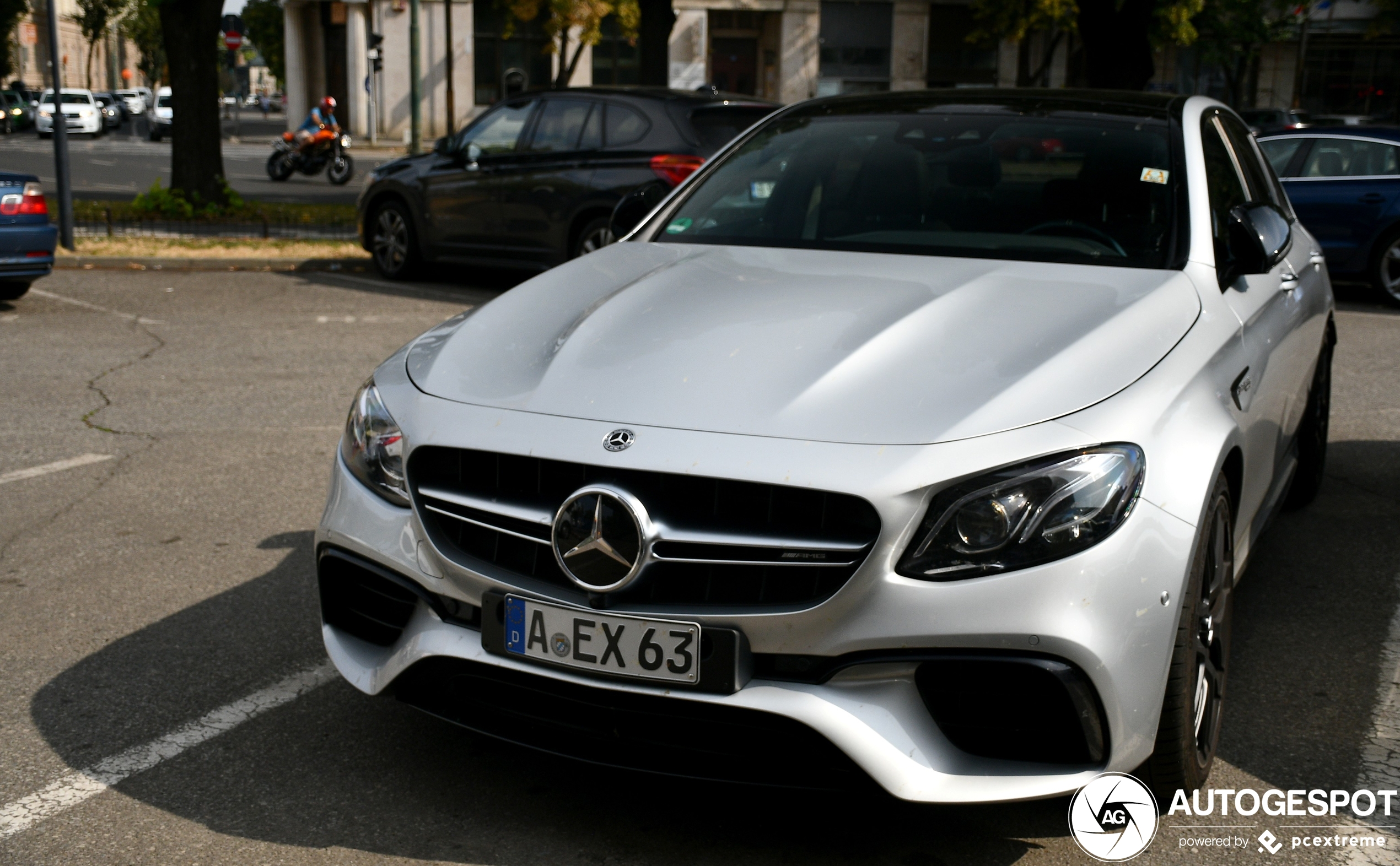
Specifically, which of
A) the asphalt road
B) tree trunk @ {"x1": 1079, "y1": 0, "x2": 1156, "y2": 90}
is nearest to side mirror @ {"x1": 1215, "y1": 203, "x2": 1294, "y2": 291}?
tree trunk @ {"x1": 1079, "y1": 0, "x2": 1156, "y2": 90}

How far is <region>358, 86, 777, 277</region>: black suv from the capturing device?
11.3 meters

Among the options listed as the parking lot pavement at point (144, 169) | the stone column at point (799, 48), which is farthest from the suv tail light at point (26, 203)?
the stone column at point (799, 48)

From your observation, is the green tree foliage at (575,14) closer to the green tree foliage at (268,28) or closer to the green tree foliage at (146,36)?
the green tree foliage at (268,28)

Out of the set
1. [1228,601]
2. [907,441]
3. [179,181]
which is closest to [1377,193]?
[1228,601]

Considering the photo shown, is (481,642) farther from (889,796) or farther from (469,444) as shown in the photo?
(889,796)

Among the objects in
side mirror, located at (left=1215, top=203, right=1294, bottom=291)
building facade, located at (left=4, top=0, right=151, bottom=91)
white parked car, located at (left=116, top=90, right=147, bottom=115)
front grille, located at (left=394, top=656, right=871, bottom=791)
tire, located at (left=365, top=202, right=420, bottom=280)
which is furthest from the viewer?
building facade, located at (left=4, top=0, right=151, bottom=91)

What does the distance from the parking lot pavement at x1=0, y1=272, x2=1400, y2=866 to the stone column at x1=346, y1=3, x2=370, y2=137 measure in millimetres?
39004

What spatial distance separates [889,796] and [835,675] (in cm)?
24

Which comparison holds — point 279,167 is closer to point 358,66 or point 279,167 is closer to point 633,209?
point 358,66

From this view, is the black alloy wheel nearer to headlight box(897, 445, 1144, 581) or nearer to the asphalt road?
the asphalt road

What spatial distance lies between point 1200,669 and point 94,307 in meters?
9.61

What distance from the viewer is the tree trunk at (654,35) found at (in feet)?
66.0

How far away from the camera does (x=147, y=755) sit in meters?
3.37

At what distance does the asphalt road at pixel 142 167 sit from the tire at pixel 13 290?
18.1 feet
